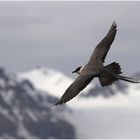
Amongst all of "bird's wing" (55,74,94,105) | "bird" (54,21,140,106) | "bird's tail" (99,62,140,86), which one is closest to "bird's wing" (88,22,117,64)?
"bird" (54,21,140,106)

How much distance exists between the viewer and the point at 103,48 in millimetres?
19719

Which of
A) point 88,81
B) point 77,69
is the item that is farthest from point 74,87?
point 77,69

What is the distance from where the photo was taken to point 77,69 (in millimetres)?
19719

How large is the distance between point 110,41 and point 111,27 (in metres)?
1.14

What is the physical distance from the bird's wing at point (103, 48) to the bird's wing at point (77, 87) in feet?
3.52

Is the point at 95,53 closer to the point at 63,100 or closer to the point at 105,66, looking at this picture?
the point at 105,66

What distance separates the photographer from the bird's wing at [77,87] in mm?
17375

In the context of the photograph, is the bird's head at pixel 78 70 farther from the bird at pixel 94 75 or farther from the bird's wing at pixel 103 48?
the bird's wing at pixel 103 48

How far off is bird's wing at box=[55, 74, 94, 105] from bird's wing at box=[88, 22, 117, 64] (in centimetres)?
107

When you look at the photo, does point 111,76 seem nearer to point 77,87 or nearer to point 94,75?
point 94,75

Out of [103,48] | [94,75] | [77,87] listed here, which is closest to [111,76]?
[94,75]

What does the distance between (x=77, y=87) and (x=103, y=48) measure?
2.29 metres

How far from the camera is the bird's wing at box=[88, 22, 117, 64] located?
1918 cm

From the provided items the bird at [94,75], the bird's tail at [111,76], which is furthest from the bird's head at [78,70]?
the bird's tail at [111,76]
